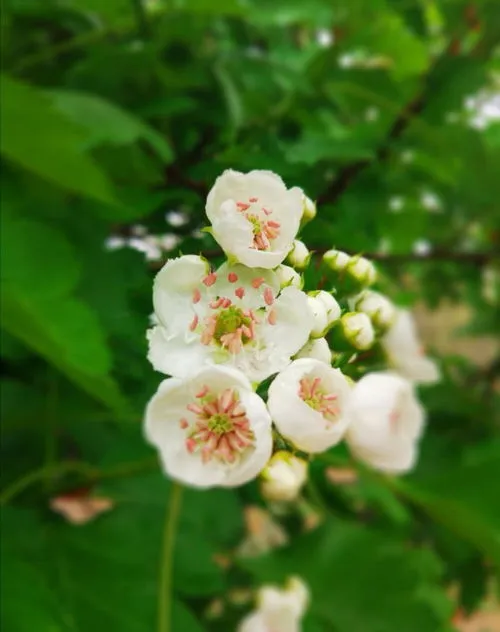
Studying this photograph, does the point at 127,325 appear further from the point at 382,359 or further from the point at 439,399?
the point at 439,399

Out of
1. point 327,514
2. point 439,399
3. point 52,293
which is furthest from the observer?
point 439,399

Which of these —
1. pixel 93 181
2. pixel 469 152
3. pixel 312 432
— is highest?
pixel 469 152

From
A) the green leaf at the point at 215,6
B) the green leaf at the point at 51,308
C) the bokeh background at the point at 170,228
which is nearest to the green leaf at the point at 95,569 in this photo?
the bokeh background at the point at 170,228

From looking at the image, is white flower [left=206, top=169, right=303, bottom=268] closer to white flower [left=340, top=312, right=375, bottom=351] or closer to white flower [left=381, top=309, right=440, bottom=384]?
white flower [left=340, top=312, right=375, bottom=351]

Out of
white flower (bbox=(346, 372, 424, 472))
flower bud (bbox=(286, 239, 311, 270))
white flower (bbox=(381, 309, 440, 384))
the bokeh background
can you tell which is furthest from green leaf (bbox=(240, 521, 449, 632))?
flower bud (bbox=(286, 239, 311, 270))

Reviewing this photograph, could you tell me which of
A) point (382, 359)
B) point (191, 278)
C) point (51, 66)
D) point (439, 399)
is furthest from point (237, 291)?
point (439, 399)

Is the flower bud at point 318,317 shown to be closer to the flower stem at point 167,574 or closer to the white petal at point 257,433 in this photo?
the white petal at point 257,433
